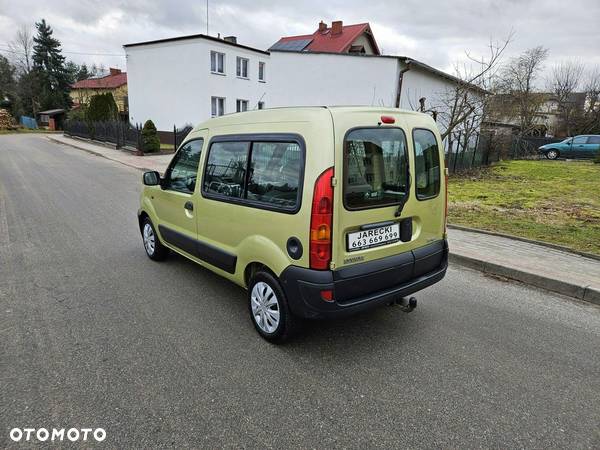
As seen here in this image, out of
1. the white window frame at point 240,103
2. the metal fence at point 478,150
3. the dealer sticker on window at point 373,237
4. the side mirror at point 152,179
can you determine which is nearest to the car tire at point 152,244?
the side mirror at point 152,179

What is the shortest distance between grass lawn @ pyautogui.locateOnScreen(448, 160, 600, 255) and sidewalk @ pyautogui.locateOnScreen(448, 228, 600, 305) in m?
0.56

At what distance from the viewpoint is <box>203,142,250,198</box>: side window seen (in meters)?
3.42

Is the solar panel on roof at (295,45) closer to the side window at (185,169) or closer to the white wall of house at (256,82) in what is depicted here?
the white wall of house at (256,82)

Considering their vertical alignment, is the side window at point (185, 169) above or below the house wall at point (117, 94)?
below

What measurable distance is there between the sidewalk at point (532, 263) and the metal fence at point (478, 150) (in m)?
8.74

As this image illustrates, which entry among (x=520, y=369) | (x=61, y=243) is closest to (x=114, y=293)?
(x=61, y=243)

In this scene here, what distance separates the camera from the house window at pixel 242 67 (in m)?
29.8

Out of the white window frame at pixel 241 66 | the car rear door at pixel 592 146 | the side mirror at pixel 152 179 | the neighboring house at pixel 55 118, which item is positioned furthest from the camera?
the neighboring house at pixel 55 118

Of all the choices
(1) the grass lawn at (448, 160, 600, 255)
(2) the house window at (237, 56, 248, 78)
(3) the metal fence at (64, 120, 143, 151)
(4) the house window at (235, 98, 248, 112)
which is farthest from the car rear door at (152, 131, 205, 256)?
(2) the house window at (237, 56, 248, 78)

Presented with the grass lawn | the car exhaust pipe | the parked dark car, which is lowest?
the car exhaust pipe

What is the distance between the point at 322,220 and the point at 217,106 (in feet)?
92.0

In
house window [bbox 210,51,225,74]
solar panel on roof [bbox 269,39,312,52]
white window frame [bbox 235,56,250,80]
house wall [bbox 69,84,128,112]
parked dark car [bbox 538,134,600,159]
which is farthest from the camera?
house wall [bbox 69,84,128,112]

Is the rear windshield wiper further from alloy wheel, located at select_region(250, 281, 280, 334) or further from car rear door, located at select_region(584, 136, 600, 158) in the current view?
car rear door, located at select_region(584, 136, 600, 158)

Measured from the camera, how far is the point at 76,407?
2.41 metres
